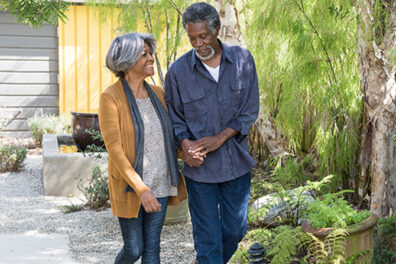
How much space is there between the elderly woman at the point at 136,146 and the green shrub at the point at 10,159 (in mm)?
5425

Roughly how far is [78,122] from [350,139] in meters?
3.72

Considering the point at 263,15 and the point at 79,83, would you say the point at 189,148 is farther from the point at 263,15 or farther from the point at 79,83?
the point at 79,83

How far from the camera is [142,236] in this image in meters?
2.87

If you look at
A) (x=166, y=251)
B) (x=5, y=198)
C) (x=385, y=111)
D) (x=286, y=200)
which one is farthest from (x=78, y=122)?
(x=385, y=111)

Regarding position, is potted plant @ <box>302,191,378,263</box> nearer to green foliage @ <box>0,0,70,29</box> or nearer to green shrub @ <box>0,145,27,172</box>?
green foliage @ <box>0,0,70,29</box>

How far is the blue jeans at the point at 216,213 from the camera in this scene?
2971 mm

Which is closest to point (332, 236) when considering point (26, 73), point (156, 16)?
point (156, 16)

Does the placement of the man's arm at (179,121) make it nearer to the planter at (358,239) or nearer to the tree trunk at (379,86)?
the planter at (358,239)

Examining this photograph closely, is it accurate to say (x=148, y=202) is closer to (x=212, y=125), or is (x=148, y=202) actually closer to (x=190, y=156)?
(x=190, y=156)

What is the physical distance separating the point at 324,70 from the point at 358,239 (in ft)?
5.62

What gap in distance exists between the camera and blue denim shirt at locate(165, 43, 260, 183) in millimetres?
2932

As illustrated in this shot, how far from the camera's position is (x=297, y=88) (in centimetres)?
457

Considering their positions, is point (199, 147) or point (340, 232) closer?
point (199, 147)

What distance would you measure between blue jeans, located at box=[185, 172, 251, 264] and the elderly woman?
6.0 inches
